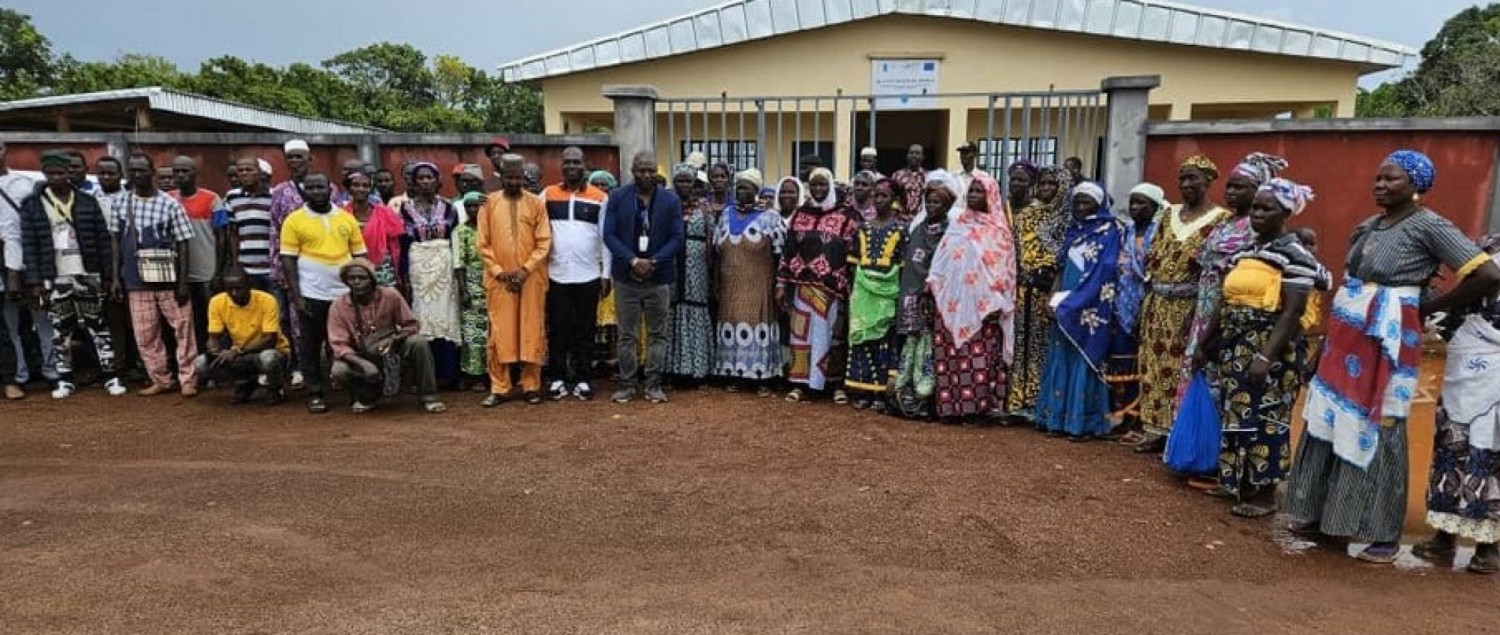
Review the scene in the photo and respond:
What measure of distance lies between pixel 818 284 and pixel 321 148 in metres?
4.78

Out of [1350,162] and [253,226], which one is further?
[1350,162]

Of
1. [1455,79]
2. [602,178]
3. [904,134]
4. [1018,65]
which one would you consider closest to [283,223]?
[602,178]

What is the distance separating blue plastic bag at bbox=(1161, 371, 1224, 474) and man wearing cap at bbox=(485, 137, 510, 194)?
5.30 meters

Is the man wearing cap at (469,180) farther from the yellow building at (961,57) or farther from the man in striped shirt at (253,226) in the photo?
the yellow building at (961,57)

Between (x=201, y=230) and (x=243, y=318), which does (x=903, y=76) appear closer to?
(x=201, y=230)

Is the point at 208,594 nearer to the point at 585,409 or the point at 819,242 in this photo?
the point at 585,409

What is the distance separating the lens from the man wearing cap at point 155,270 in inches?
238

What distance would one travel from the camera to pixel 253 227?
612 centimetres

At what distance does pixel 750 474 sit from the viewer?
4.53 metres

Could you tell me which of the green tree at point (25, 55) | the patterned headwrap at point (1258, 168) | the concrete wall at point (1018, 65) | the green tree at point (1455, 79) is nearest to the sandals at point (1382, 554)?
the patterned headwrap at point (1258, 168)

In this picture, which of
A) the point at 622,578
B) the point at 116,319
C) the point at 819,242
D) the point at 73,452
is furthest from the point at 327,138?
the point at 622,578

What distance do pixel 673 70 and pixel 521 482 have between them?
992cm

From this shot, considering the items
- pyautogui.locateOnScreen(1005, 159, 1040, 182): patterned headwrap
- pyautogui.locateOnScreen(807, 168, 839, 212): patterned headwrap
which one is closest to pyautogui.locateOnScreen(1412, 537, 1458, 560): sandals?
pyautogui.locateOnScreen(1005, 159, 1040, 182): patterned headwrap

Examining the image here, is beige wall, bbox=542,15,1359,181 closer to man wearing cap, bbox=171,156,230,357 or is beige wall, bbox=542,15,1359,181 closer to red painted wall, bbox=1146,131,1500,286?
red painted wall, bbox=1146,131,1500,286
